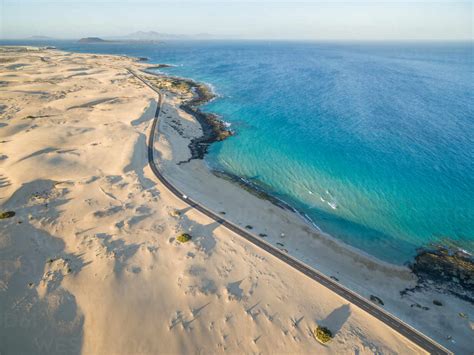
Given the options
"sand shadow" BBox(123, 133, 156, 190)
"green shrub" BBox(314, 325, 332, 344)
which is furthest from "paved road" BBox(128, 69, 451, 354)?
"green shrub" BBox(314, 325, 332, 344)

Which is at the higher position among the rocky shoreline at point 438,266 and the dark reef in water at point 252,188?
the dark reef in water at point 252,188

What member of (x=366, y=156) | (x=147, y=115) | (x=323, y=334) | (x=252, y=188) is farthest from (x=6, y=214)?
(x=366, y=156)

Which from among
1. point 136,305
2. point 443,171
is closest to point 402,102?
point 443,171

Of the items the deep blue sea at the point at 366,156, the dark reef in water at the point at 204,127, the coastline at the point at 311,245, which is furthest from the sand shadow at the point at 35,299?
the deep blue sea at the point at 366,156

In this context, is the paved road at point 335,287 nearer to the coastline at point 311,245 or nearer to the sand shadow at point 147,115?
the coastline at point 311,245

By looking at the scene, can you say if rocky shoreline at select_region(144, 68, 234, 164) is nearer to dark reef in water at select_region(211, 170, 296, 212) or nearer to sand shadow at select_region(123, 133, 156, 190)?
sand shadow at select_region(123, 133, 156, 190)

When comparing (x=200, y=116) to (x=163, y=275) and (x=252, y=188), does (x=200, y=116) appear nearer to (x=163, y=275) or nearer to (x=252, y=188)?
(x=252, y=188)
